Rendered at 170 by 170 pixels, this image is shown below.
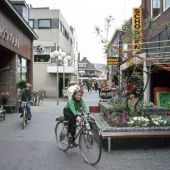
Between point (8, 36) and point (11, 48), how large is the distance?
985mm

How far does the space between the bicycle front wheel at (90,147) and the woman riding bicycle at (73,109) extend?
68cm

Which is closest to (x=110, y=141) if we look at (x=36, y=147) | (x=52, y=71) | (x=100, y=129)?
(x=100, y=129)

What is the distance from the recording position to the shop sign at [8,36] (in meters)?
19.1

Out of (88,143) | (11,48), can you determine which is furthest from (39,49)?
(88,143)

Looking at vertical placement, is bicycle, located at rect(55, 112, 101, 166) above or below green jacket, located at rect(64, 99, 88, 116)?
below

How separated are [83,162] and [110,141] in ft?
4.70

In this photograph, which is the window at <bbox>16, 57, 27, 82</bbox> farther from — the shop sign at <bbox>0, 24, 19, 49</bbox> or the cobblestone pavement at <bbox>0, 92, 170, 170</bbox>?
the cobblestone pavement at <bbox>0, 92, 170, 170</bbox>

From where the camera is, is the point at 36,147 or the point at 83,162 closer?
the point at 83,162

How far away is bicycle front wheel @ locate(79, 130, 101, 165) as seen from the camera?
8.46 meters

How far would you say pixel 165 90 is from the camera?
73.5 feet

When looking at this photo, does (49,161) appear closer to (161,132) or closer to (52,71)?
(161,132)

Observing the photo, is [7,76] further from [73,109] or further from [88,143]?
[88,143]

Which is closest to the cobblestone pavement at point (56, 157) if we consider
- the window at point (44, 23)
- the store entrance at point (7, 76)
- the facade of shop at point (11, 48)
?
the facade of shop at point (11, 48)

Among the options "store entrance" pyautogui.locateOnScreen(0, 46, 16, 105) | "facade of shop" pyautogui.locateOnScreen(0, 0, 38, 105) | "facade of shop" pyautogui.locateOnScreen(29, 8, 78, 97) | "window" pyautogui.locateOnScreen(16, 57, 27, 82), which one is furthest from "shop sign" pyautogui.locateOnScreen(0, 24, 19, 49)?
"facade of shop" pyautogui.locateOnScreen(29, 8, 78, 97)
